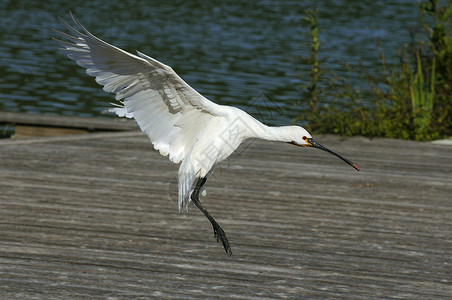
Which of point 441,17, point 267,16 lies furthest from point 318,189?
point 267,16

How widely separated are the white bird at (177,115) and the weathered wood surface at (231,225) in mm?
423

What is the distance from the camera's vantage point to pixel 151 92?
4875 millimetres

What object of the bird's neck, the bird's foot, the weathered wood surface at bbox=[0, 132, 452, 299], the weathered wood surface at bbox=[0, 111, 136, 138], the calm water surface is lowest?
the calm water surface

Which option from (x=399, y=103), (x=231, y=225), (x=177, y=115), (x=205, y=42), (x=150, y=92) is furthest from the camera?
(x=205, y=42)

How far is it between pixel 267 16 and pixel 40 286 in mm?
23778

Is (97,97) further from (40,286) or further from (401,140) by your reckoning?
(40,286)

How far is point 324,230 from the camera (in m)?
5.88

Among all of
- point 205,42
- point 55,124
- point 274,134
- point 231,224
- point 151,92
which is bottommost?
point 205,42

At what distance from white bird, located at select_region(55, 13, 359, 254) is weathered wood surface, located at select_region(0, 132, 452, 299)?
1.39 ft

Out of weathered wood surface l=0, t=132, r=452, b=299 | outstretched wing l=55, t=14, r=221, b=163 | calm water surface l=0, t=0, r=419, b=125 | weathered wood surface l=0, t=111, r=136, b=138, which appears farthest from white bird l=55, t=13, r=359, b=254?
weathered wood surface l=0, t=111, r=136, b=138

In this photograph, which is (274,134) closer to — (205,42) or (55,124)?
(55,124)

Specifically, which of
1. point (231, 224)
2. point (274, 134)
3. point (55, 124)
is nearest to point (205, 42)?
point (55, 124)

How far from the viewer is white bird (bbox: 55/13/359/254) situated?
15.2ft

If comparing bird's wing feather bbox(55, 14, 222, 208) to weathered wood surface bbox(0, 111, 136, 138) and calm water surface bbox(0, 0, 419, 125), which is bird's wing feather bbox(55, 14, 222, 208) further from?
weathered wood surface bbox(0, 111, 136, 138)
